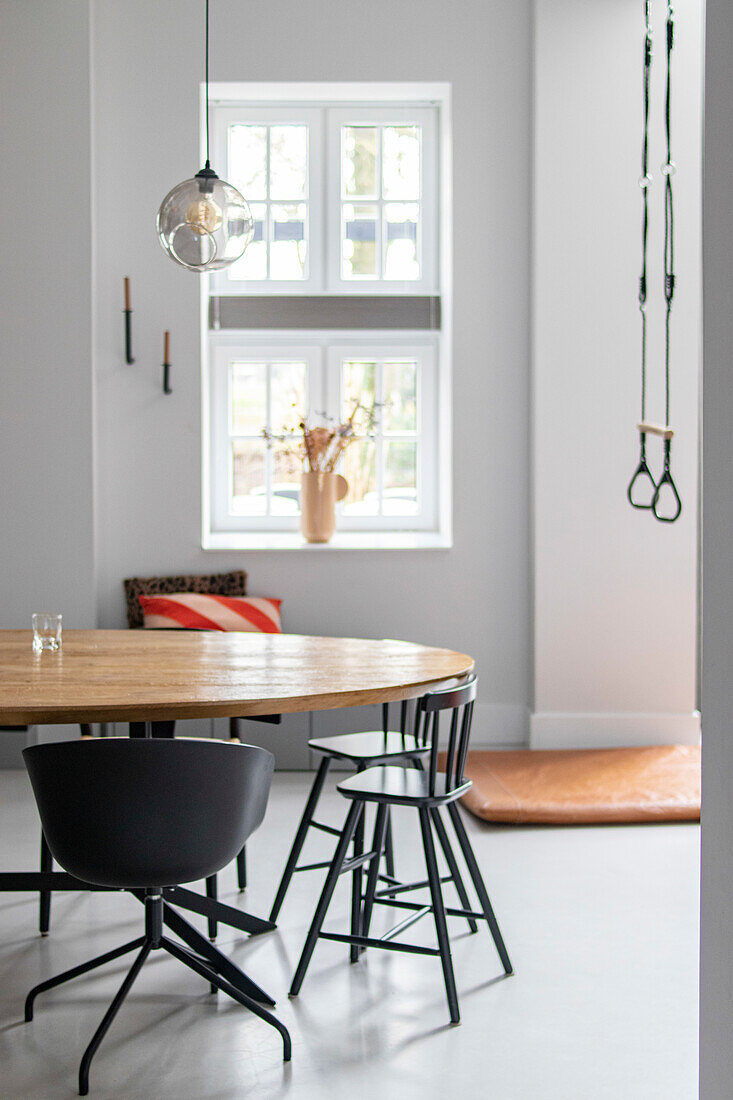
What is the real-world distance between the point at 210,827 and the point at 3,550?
310cm

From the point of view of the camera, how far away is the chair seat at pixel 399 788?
2.60 meters

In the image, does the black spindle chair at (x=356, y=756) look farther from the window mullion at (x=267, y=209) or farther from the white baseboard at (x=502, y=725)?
the window mullion at (x=267, y=209)

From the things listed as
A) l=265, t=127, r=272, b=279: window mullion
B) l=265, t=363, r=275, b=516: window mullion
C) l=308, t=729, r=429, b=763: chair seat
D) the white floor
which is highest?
l=265, t=127, r=272, b=279: window mullion

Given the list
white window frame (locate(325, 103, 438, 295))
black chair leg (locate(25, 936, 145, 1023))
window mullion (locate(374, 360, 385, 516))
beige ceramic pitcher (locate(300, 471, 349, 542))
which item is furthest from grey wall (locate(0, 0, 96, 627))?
black chair leg (locate(25, 936, 145, 1023))

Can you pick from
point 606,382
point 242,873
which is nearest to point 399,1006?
point 242,873

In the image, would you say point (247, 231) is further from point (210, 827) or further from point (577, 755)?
point (577, 755)

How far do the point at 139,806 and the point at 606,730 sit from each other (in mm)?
3325

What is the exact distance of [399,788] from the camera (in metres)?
2.69

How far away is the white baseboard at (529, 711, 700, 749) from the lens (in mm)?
5094

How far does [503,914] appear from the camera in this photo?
3.21 meters

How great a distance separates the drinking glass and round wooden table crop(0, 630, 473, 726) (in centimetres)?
4

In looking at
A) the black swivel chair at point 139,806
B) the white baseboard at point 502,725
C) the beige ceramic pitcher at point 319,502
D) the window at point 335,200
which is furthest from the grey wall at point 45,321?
the black swivel chair at point 139,806

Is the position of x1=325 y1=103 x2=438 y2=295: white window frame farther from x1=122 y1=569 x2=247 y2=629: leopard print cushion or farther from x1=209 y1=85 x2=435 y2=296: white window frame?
→ x1=122 y1=569 x2=247 y2=629: leopard print cushion

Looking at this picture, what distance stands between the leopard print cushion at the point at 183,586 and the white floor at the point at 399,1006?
165 cm
